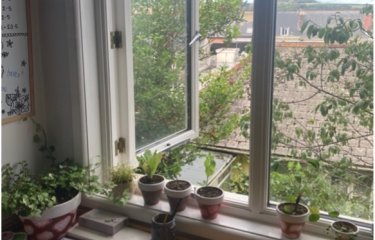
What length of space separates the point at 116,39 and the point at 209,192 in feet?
2.42

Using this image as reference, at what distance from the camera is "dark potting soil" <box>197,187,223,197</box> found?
158cm

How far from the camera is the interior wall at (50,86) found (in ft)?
5.36

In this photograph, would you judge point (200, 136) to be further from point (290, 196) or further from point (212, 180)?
point (290, 196)

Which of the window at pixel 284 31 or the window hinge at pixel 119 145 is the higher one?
the window at pixel 284 31

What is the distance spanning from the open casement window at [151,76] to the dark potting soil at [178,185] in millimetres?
255

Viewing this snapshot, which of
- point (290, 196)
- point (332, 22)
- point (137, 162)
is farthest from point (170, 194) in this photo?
point (332, 22)

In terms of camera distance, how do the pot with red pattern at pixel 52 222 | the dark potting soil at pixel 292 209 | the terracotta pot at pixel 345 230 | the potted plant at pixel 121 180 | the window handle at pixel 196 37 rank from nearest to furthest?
the terracotta pot at pixel 345 230 < the dark potting soil at pixel 292 209 < the pot with red pattern at pixel 52 222 < the potted plant at pixel 121 180 < the window handle at pixel 196 37

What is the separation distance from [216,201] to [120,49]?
2.45 ft

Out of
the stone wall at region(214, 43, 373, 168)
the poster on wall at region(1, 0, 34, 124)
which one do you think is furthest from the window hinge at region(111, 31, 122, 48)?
the stone wall at region(214, 43, 373, 168)

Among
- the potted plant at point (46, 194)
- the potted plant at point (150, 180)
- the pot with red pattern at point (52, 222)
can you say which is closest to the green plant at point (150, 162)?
the potted plant at point (150, 180)

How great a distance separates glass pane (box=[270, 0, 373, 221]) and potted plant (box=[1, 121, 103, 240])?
762 millimetres

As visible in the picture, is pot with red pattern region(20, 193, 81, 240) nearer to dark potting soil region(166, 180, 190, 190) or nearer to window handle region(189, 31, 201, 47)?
dark potting soil region(166, 180, 190, 190)

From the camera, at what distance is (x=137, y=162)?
186cm

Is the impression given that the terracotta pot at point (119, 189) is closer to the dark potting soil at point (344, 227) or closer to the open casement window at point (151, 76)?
the open casement window at point (151, 76)
